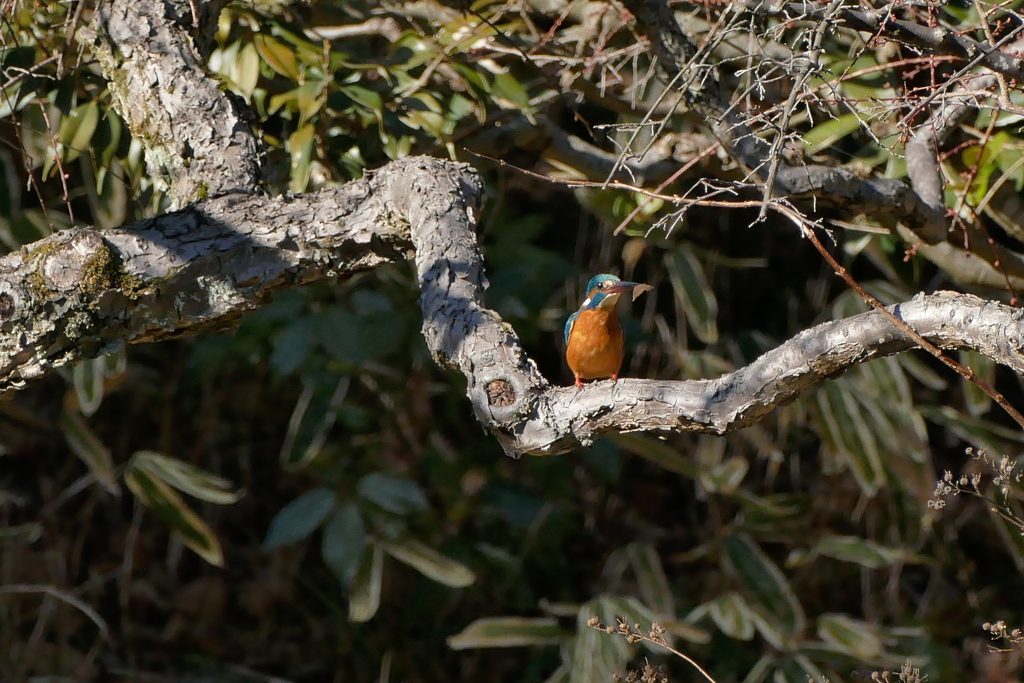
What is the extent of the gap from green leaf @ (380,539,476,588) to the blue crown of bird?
1.10 m

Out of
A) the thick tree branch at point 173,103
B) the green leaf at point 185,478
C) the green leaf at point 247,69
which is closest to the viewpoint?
the thick tree branch at point 173,103

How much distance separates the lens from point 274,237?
1.75m

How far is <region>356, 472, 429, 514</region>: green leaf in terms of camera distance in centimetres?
329

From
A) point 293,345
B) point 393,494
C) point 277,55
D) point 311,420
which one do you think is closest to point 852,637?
point 393,494

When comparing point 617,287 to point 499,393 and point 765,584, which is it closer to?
point 499,393

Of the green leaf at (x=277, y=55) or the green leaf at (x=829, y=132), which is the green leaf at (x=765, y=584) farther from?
the green leaf at (x=277, y=55)

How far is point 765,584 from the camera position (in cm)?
356

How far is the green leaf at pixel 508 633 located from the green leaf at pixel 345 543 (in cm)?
41

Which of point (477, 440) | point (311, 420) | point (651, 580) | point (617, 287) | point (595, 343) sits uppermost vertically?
point (617, 287)

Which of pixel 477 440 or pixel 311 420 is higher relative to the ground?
pixel 311 420

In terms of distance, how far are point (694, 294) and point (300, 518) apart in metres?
1.59

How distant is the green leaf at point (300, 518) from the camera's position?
3.24 m

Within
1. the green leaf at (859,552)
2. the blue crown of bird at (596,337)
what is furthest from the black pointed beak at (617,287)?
the green leaf at (859,552)

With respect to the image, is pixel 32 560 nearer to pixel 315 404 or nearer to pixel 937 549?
pixel 315 404
